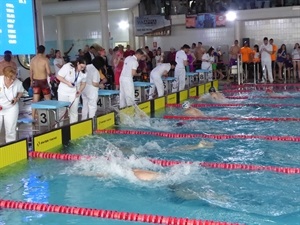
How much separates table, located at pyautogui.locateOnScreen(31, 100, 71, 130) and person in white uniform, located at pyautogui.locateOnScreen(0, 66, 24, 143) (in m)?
0.79

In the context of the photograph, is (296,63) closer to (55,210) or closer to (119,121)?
(119,121)

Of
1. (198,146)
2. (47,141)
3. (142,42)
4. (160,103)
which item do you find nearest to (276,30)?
(142,42)

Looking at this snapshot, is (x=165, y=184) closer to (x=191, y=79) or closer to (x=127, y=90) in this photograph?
(x=127, y=90)

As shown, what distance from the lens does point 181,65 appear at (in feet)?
42.1

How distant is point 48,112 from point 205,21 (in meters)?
12.3

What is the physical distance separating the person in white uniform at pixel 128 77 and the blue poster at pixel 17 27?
9.05 ft

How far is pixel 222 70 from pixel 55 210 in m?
15.0

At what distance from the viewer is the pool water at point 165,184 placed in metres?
4.32

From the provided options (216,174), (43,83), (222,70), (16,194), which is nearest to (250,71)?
(222,70)

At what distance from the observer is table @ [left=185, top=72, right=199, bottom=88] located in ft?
47.4

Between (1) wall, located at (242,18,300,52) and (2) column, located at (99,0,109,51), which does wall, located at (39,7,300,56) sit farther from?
(2) column, located at (99,0,109,51)

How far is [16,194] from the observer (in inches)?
194

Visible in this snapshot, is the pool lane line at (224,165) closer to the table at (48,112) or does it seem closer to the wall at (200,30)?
the table at (48,112)

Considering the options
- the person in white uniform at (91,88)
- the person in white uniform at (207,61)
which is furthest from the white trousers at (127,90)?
the person in white uniform at (207,61)
